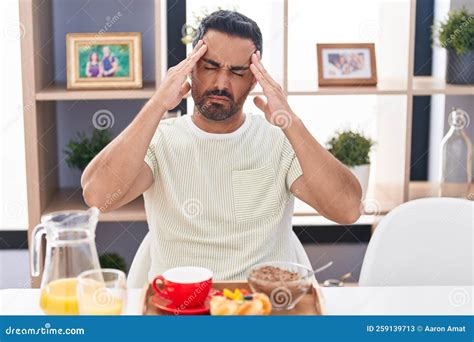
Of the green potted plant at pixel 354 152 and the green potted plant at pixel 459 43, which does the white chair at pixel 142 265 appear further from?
the green potted plant at pixel 459 43

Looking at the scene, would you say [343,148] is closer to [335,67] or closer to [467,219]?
[335,67]

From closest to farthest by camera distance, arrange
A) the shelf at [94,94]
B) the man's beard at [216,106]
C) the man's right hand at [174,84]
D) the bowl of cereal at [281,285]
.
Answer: the bowl of cereal at [281,285] → the man's right hand at [174,84] → the man's beard at [216,106] → the shelf at [94,94]

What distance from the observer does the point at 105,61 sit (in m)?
2.15

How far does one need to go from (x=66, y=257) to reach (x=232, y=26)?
659 millimetres

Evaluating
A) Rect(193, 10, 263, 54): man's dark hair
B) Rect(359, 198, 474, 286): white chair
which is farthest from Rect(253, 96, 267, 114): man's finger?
Rect(359, 198, 474, 286): white chair

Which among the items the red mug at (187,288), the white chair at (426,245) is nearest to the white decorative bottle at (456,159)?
the white chair at (426,245)

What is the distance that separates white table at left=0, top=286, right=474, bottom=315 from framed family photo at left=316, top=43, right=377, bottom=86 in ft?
3.72

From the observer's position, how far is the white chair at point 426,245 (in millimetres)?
1473

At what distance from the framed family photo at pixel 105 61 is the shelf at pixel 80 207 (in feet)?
1.15

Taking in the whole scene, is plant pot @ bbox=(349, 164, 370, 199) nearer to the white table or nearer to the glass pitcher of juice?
the white table

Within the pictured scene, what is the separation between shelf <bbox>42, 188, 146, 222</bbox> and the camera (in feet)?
7.08

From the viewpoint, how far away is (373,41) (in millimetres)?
2346

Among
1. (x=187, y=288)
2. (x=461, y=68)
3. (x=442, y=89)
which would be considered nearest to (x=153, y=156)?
(x=187, y=288)
